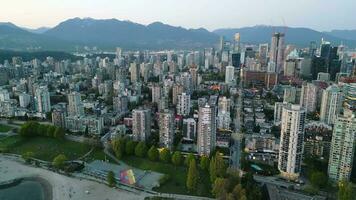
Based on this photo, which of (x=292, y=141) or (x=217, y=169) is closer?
(x=217, y=169)

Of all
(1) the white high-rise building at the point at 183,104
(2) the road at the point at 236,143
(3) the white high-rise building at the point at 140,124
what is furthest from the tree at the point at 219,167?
(1) the white high-rise building at the point at 183,104

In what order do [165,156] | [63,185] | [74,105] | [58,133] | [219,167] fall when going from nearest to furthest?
[219,167], [63,185], [165,156], [58,133], [74,105]

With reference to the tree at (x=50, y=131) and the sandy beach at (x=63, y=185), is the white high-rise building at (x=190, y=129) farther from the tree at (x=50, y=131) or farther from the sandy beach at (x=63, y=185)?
the tree at (x=50, y=131)

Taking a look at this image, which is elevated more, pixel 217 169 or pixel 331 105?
pixel 331 105

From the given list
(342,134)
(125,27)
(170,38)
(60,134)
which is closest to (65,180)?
(60,134)

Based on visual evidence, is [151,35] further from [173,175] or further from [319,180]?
[319,180]

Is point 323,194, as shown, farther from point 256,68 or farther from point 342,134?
point 256,68

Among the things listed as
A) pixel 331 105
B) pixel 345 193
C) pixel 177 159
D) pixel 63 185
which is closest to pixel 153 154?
pixel 177 159
